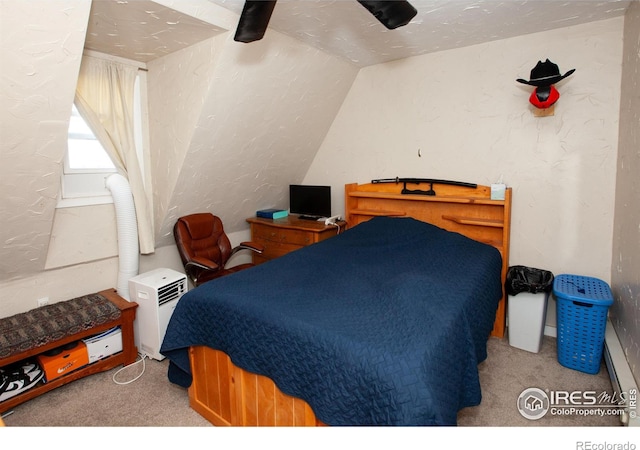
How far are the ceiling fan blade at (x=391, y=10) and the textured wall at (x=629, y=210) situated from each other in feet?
4.63

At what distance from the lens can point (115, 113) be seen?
2703mm

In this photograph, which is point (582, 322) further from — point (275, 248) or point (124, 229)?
point (124, 229)

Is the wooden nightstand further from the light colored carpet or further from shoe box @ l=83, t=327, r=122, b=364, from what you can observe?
the light colored carpet

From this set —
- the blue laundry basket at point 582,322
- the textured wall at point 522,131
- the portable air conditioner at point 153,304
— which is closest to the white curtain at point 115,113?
the portable air conditioner at point 153,304

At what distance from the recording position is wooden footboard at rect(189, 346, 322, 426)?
5.35ft

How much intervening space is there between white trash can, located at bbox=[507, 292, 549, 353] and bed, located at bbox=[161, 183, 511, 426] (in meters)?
0.15

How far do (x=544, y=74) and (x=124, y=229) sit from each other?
3.36m

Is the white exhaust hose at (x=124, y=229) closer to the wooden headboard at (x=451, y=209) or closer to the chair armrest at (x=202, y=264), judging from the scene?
the chair armrest at (x=202, y=264)

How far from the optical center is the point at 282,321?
5.29 feet

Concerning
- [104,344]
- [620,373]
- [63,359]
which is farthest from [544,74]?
[63,359]

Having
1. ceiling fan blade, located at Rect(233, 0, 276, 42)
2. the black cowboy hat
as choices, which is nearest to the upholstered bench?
ceiling fan blade, located at Rect(233, 0, 276, 42)
